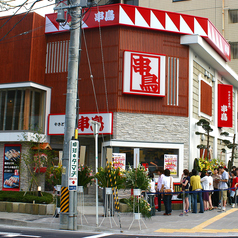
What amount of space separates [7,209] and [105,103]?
6882 mm

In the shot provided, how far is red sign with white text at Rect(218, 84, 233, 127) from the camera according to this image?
25.6m

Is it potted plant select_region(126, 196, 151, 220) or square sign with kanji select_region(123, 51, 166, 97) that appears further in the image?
square sign with kanji select_region(123, 51, 166, 97)

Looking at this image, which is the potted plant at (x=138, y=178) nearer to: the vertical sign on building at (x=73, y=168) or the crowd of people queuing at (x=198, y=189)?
the vertical sign on building at (x=73, y=168)

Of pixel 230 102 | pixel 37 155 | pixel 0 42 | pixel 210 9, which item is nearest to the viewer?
pixel 37 155

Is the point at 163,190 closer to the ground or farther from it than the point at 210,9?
closer to the ground

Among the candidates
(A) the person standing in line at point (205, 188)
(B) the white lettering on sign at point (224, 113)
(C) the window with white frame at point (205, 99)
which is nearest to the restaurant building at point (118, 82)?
(C) the window with white frame at point (205, 99)

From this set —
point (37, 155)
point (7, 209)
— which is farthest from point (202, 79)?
point (7, 209)

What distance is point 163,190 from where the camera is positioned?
1575 cm

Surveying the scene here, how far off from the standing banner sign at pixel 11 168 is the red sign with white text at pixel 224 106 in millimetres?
13396

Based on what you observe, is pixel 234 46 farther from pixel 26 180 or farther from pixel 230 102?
pixel 26 180

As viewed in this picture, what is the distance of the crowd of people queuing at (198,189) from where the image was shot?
15953mm

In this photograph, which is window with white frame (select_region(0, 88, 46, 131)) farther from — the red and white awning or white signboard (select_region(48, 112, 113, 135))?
the red and white awning

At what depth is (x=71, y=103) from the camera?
43.3ft

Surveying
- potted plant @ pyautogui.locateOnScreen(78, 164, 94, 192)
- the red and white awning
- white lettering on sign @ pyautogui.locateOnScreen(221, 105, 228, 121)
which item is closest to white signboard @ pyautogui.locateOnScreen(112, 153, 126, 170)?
potted plant @ pyautogui.locateOnScreen(78, 164, 94, 192)
